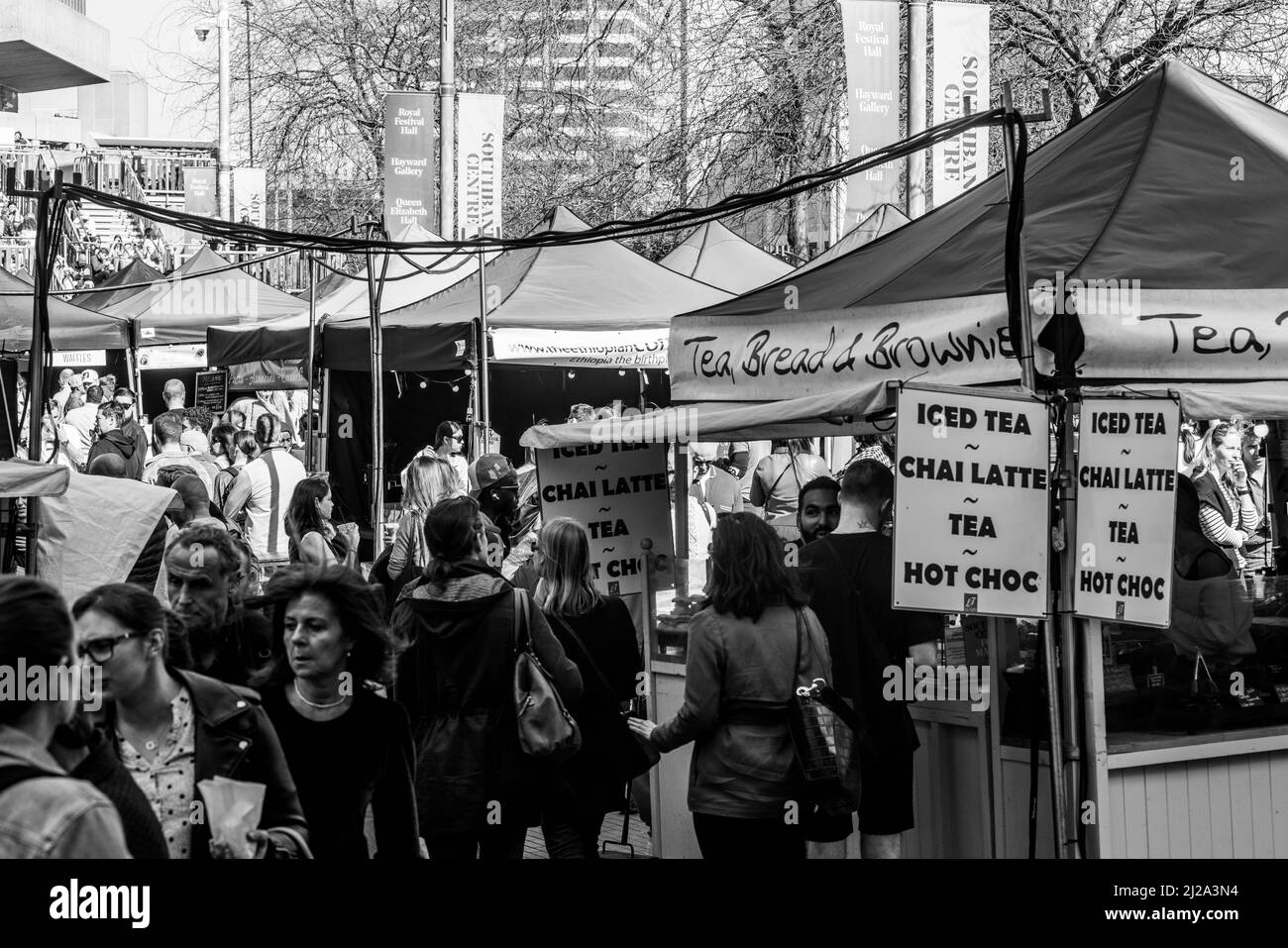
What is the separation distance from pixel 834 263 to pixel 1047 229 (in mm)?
1510

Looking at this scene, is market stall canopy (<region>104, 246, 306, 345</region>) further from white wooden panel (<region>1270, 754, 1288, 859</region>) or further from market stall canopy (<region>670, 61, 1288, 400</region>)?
white wooden panel (<region>1270, 754, 1288, 859</region>)

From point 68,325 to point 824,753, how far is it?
11.8 metres

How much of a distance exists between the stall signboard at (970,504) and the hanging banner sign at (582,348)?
1008 centimetres

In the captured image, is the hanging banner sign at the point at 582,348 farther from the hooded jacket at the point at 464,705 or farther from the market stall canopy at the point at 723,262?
the hooded jacket at the point at 464,705

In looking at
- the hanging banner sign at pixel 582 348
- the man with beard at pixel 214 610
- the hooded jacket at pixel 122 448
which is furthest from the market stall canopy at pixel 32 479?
the hanging banner sign at pixel 582 348

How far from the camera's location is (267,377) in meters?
22.7

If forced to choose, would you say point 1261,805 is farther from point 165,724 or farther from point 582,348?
point 582,348

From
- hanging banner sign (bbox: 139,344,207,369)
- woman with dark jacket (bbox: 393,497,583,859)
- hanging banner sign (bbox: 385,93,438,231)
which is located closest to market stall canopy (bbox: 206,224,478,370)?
hanging banner sign (bbox: 385,93,438,231)

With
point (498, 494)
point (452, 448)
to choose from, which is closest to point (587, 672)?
point (498, 494)

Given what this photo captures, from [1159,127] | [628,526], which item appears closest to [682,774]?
[628,526]

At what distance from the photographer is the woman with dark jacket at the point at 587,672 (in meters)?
5.96

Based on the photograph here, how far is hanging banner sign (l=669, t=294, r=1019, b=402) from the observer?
5.61 m

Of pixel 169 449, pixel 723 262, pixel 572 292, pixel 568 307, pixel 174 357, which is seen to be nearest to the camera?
pixel 169 449
